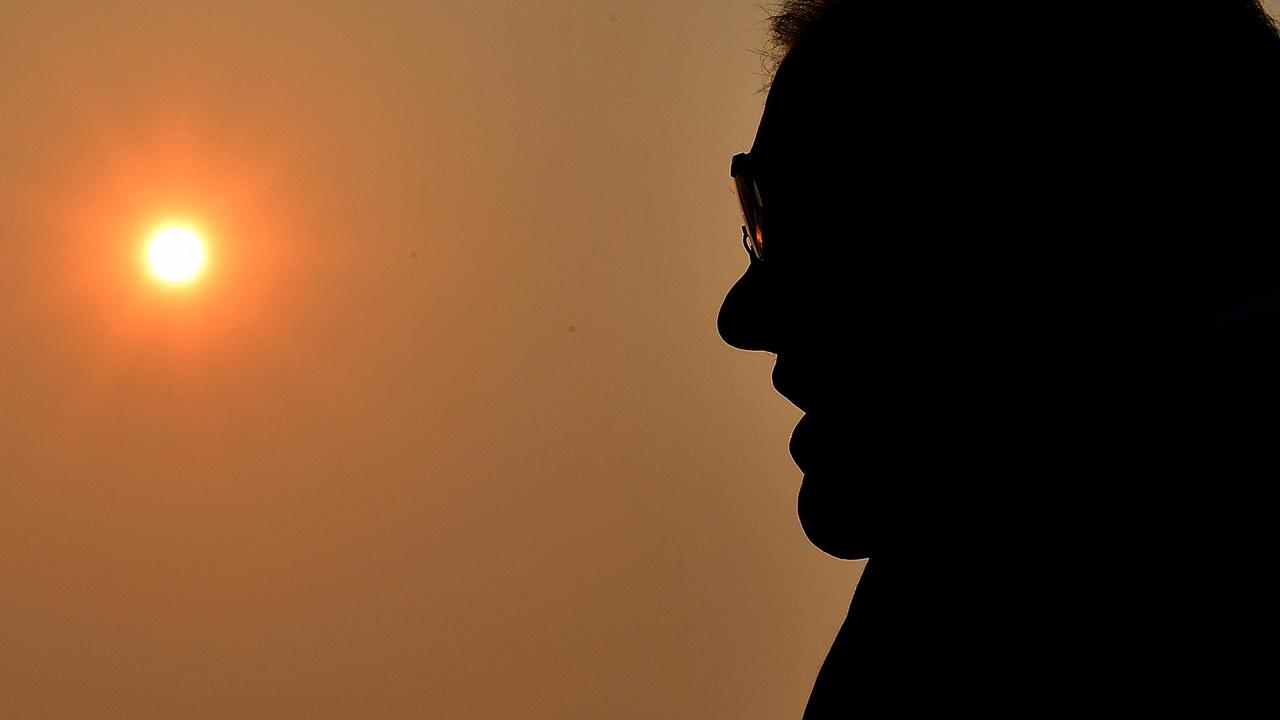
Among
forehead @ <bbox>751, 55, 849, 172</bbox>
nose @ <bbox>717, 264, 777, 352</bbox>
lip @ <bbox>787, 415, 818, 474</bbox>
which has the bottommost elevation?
lip @ <bbox>787, 415, 818, 474</bbox>

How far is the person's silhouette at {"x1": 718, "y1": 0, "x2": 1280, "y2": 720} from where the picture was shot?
333mm

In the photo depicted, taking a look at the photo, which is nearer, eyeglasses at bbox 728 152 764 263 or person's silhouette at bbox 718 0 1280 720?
person's silhouette at bbox 718 0 1280 720

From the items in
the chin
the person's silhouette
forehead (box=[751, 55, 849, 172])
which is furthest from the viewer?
forehead (box=[751, 55, 849, 172])

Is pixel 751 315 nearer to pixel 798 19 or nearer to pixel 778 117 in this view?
pixel 778 117

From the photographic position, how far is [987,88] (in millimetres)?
515

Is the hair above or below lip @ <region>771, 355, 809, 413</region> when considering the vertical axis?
above

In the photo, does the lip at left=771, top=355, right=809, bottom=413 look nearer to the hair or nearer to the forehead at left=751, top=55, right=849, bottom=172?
the forehead at left=751, top=55, right=849, bottom=172

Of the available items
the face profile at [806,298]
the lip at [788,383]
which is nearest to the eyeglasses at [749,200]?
the face profile at [806,298]

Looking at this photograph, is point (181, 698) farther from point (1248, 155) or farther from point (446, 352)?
point (1248, 155)

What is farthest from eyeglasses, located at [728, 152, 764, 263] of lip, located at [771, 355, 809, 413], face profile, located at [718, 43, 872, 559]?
lip, located at [771, 355, 809, 413]

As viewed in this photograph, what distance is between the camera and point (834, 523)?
1.65ft

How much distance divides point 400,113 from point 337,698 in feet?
5.02

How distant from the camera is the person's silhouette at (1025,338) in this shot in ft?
1.09

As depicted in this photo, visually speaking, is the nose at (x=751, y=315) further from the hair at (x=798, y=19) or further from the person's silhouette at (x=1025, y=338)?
the hair at (x=798, y=19)
